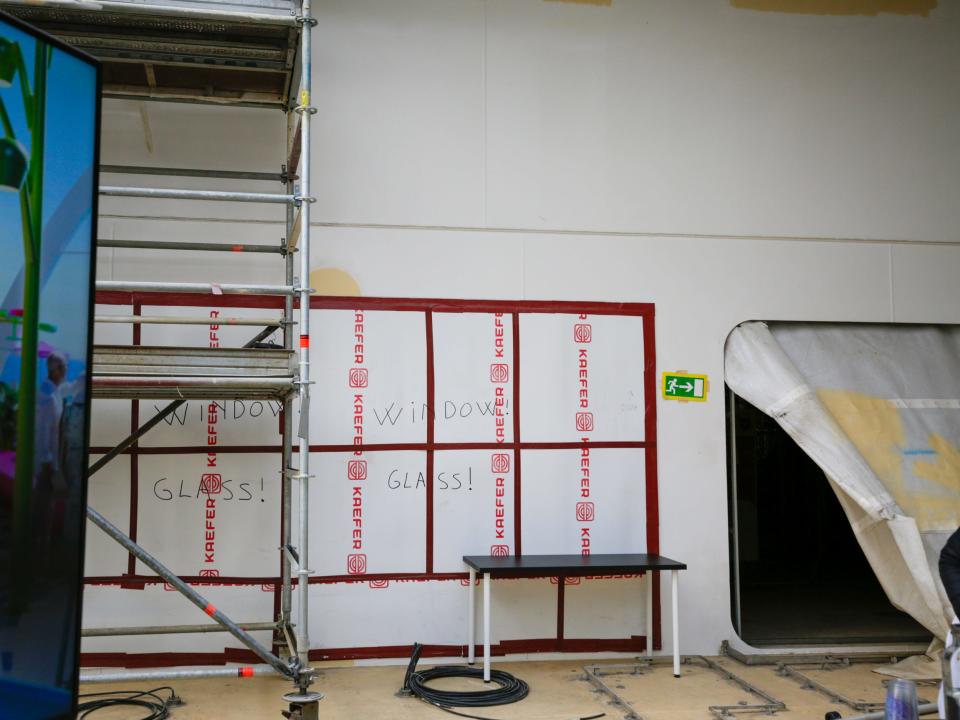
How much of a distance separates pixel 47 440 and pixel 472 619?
2.86 metres

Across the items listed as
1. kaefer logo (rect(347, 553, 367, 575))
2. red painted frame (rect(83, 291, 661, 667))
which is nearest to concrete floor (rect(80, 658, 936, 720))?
red painted frame (rect(83, 291, 661, 667))

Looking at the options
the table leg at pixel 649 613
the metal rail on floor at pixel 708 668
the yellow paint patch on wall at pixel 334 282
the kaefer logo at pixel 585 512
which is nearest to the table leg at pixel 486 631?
the metal rail on floor at pixel 708 668

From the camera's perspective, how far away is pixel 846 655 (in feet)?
15.3

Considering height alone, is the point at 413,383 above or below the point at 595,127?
below

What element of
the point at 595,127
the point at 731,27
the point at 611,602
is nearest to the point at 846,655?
the point at 611,602

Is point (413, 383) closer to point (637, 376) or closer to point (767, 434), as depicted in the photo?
point (637, 376)

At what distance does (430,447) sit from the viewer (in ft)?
14.9

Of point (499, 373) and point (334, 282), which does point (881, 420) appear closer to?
point (499, 373)

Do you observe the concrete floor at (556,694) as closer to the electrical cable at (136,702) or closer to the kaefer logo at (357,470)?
the electrical cable at (136,702)

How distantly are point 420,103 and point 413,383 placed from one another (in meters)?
1.51

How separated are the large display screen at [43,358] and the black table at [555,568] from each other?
7.97 ft

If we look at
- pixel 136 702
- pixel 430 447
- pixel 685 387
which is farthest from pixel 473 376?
pixel 136 702

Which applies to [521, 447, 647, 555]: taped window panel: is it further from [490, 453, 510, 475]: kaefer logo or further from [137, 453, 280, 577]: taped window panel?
[137, 453, 280, 577]: taped window panel

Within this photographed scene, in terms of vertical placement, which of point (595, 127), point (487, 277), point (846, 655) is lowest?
point (846, 655)
